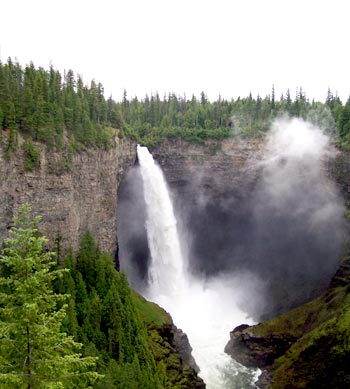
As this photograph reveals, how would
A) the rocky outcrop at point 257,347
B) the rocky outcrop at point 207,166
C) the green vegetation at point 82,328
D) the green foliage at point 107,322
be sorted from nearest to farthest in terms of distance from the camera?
the green vegetation at point 82,328 < the green foliage at point 107,322 < the rocky outcrop at point 257,347 < the rocky outcrop at point 207,166

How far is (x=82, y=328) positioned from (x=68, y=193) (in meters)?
13.8

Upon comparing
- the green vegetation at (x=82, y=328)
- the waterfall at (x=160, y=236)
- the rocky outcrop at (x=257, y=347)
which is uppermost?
the waterfall at (x=160, y=236)

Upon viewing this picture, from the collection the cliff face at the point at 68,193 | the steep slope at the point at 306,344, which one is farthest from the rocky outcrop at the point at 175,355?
the cliff face at the point at 68,193

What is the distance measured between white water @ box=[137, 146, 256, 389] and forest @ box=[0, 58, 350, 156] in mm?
8747

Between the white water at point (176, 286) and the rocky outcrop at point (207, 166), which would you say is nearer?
the white water at point (176, 286)

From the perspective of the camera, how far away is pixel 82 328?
35719 millimetres

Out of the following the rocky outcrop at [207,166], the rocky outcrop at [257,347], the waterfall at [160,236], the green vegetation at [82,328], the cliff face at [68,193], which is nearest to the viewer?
the green vegetation at [82,328]

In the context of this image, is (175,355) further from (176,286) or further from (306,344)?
(176,286)

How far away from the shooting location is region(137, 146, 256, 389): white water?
57656mm

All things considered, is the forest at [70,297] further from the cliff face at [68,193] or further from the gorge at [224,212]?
the gorge at [224,212]

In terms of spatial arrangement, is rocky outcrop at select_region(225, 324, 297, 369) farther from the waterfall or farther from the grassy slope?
the waterfall

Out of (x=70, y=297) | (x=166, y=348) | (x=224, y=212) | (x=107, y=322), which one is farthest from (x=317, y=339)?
(x=224, y=212)

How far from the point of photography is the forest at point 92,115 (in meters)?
40.5

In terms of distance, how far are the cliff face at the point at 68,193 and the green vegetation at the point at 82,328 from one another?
1755mm
